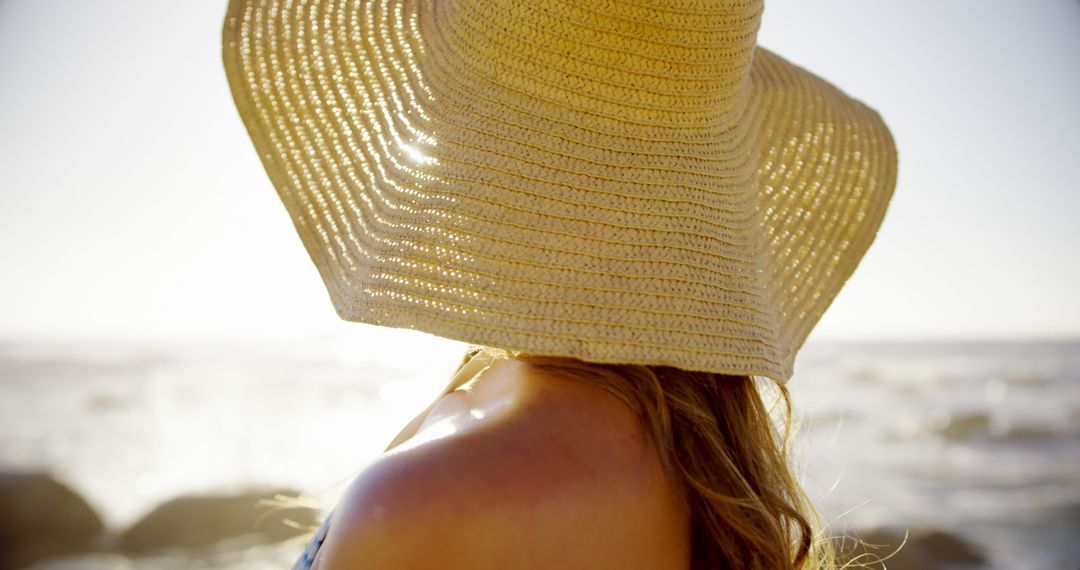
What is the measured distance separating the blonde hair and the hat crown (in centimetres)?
34

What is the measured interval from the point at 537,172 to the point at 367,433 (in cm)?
1252

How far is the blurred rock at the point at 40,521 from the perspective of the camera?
6.87 metres

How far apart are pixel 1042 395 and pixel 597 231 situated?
20.4 meters

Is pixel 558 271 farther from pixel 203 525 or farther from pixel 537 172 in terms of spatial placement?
pixel 203 525

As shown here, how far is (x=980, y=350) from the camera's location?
106ft

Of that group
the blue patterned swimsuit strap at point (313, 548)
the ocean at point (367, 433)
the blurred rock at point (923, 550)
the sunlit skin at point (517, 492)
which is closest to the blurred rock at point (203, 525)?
the ocean at point (367, 433)

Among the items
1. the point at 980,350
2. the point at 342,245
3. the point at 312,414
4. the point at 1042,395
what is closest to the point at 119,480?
the point at 312,414

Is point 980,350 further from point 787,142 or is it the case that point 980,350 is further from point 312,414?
point 787,142

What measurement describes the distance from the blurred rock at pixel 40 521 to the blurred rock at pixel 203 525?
424mm

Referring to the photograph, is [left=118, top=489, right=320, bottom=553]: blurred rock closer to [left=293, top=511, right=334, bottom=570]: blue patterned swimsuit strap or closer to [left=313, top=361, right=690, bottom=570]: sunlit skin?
[left=293, top=511, right=334, bottom=570]: blue patterned swimsuit strap

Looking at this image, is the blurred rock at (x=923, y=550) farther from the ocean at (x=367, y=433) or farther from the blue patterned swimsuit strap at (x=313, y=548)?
the blue patterned swimsuit strap at (x=313, y=548)

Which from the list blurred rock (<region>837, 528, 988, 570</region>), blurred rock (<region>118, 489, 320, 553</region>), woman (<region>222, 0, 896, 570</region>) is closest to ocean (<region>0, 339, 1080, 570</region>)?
blurred rock (<region>837, 528, 988, 570</region>)

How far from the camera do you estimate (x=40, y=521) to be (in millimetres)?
7449

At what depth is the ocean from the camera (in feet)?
26.7
